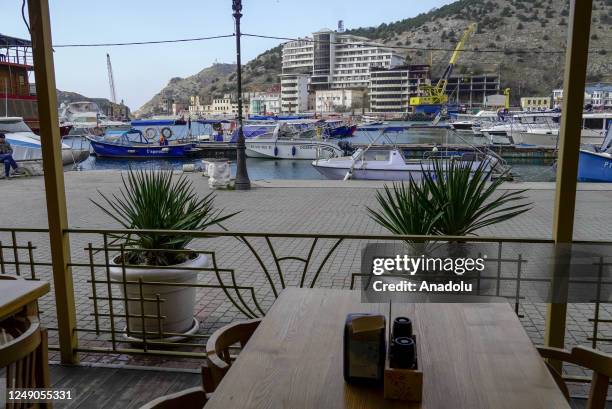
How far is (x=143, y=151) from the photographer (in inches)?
1184

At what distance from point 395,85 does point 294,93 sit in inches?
577

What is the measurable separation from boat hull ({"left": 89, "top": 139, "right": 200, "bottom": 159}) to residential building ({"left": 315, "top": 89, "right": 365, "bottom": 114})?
43.5m

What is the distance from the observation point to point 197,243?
7203 millimetres

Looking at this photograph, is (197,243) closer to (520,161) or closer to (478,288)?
(478,288)

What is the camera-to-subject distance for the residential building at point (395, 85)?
62375 millimetres

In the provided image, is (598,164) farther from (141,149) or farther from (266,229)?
(141,149)

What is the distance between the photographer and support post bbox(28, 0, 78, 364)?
2734mm

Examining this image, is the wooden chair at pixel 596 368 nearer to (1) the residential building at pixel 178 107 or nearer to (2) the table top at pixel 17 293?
(2) the table top at pixel 17 293

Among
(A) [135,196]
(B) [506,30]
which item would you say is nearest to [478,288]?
(A) [135,196]

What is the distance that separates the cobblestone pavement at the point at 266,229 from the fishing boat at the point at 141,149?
13190 millimetres

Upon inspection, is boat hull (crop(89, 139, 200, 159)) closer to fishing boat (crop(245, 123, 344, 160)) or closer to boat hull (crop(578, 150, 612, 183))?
fishing boat (crop(245, 123, 344, 160))

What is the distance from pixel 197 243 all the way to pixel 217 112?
247 feet

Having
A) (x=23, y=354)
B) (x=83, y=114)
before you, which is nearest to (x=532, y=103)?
(x=23, y=354)

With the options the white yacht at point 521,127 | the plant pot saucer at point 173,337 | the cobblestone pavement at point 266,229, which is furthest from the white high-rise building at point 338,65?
the plant pot saucer at point 173,337
